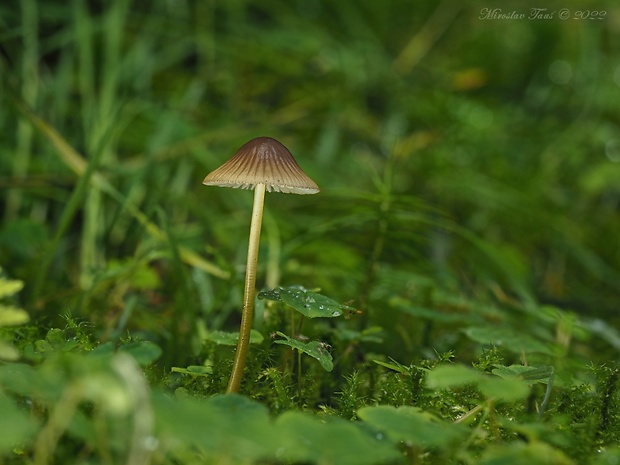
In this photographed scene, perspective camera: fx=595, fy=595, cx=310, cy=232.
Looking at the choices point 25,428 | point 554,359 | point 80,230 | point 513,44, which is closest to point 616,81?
point 513,44

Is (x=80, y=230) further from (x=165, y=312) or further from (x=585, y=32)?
(x=585, y=32)

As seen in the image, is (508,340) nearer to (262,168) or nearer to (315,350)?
(315,350)

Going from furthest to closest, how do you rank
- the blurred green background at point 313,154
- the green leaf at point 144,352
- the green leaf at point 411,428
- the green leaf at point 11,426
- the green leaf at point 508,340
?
the blurred green background at point 313,154, the green leaf at point 508,340, the green leaf at point 144,352, the green leaf at point 411,428, the green leaf at point 11,426

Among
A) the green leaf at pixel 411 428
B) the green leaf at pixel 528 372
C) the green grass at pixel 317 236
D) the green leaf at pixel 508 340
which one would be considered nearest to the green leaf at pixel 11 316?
the green grass at pixel 317 236

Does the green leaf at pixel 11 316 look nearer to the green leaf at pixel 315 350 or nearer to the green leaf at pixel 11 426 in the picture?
the green leaf at pixel 11 426

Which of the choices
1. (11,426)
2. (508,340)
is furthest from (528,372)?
(11,426)
